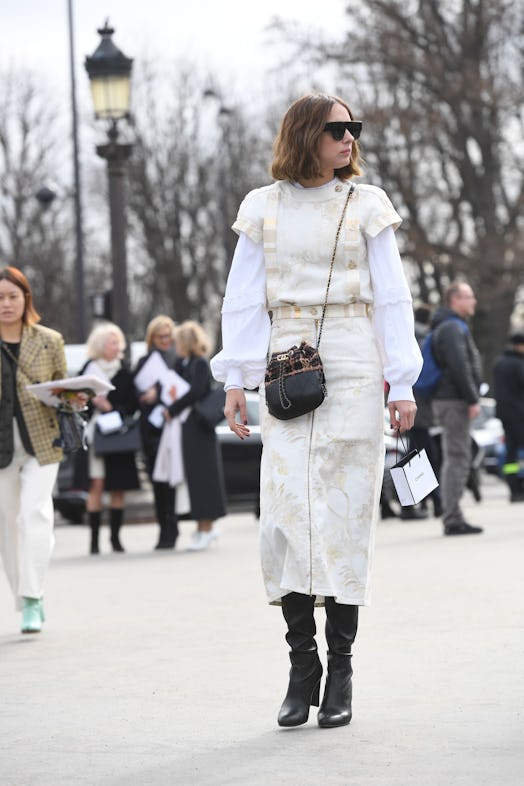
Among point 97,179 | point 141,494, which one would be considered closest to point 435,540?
point 141,494

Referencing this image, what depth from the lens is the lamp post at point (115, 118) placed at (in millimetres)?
18172

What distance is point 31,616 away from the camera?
8.69m

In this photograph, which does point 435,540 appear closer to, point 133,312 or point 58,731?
point 58,731

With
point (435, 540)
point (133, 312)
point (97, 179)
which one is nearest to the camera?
point (435, 540)

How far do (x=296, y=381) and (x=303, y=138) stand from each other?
32.7 inches

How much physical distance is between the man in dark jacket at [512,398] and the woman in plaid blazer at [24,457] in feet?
33.6

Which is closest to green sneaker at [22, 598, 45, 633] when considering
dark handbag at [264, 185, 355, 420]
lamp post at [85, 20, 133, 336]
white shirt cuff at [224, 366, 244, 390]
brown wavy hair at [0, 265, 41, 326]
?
brown wavy hair at [0, 265, 41, 326]

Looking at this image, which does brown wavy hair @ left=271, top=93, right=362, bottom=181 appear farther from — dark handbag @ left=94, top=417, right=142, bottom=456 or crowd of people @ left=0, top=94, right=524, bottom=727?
dark handbag @ left=94, top=417, right=142, bottom=456

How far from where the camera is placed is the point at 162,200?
5672 centimetres

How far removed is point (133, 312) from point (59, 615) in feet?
160

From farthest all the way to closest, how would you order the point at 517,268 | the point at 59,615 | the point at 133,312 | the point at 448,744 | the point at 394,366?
1. the point at 133,312
2. the point at 517,268
3. the point at 59,615
4. the point at 394,366
5. the point at 448,744

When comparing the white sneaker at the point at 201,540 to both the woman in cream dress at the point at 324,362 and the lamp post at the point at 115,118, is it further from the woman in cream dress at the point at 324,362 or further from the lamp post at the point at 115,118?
the woman in cream dress at the point at 324,362

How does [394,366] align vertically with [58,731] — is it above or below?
above

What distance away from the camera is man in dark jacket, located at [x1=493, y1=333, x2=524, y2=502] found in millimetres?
18609
